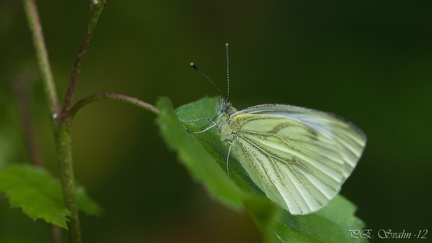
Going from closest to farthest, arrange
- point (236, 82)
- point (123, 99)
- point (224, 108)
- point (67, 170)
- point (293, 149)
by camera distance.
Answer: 1. point (123, 99)
2. point (67, 170)
3. point (224, 108)
4. point (293, 149)
5. point (236, 82)

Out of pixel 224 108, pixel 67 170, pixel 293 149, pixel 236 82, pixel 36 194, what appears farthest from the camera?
pixel 236 82

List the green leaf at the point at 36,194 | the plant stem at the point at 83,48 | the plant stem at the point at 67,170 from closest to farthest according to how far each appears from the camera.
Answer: the plant stem at the point at 83,48 → the plant stem at the point at 67,170 → the green leaf at the point at 36,194

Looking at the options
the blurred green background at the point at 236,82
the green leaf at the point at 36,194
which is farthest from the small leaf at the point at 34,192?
the blurred green background at the point at 236,82

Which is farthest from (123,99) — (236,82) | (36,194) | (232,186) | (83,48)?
(236,82)

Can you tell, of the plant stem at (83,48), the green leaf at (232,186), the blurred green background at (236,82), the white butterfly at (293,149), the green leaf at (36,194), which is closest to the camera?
the green leaf at (232,186)

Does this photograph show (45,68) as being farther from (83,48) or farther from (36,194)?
(36,194)

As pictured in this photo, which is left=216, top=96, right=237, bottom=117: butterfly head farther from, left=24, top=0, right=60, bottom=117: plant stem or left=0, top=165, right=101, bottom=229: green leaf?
left=24, top=0, right=60, bottom=117: plant stem

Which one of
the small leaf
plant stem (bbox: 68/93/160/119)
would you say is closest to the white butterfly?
plant stem (bbox: 68/93/160/119)

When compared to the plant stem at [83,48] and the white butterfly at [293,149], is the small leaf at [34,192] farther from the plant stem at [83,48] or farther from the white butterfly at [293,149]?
the white butterfly at [293,149]
